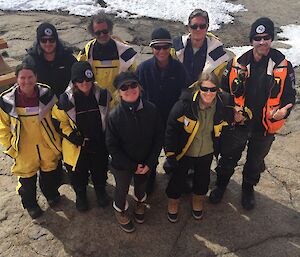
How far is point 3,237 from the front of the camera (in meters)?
4.20

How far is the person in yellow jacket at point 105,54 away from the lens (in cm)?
432

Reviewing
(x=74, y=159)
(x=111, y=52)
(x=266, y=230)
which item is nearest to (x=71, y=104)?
(x=74, y=159)

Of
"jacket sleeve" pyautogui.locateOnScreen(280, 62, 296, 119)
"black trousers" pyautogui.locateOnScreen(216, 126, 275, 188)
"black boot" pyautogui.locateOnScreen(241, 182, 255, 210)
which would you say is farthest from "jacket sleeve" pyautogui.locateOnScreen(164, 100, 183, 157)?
"black boot" pyautogui.locateOnScreen(241, 182, 255, 210)

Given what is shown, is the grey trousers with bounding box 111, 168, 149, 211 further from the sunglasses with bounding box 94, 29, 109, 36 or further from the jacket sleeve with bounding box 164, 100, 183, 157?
the sunglasses with bounding box 94, 29, 109, 36

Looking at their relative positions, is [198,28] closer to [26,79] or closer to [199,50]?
[199,50]

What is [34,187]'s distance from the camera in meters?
4.34

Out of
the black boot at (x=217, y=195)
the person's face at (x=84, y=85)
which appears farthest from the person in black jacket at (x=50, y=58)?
the black boot at (x=217, y=195)

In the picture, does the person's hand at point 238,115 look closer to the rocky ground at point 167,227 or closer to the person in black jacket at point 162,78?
the person in black jacket at point 162,78

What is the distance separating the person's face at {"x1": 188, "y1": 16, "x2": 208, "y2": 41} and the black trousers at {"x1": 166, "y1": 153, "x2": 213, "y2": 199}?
1407 millimetres

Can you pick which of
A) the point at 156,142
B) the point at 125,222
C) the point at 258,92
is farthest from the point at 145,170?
the point at 258,92

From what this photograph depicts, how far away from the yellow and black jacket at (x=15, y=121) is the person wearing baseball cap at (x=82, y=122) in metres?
0.12

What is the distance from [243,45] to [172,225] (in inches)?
248

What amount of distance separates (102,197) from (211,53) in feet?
7.44

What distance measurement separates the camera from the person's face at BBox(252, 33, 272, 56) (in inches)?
143
